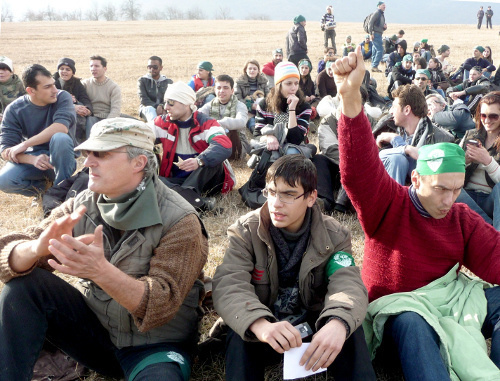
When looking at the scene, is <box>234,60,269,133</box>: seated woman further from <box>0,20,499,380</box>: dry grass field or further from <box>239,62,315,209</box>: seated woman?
<box>239,62,315,209</box>: seated woman

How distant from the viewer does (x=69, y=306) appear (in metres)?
2.30

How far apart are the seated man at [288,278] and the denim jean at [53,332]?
39 cm

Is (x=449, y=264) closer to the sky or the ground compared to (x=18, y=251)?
closer to the ground

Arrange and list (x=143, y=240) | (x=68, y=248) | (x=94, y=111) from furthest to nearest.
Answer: (x=94, y=111) < (x=143, y=240) < (x=68, y=248)

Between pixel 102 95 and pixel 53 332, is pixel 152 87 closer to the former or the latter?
pixel 102 95

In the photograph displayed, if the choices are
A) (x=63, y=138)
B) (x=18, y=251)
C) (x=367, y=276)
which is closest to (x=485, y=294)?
(x=367, y=276)

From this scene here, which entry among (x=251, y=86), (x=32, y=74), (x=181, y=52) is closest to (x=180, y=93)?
(x=32, y=74)

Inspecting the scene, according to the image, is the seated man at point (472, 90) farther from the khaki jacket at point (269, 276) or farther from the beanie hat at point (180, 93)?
the khaki jacket at point (269, 276)

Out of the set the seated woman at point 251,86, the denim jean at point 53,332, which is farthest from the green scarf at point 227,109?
the denim jean at point 53,332

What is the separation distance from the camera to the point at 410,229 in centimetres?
269

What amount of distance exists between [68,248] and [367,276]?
1794 millimetres

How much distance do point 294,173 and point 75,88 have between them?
6.28 metres

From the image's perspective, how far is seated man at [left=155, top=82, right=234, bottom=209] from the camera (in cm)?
512

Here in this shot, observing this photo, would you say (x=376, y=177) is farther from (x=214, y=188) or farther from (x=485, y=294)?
(x=214, y=188)
